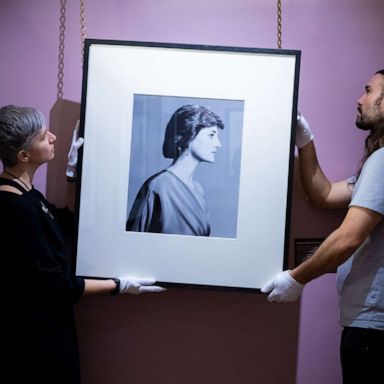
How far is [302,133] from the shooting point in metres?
1.43

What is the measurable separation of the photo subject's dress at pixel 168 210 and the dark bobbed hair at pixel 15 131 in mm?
334

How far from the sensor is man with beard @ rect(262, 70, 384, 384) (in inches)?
48.9

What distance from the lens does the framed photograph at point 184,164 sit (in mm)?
1381

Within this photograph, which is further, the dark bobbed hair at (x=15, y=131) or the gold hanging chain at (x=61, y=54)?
the gold hanging chain at (x=61, y=54)

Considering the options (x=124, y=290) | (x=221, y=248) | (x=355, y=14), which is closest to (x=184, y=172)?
(x=221, y=248)

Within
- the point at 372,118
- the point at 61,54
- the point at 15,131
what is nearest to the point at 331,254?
the point at 372,118

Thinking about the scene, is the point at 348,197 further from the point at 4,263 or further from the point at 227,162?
the point at 4,263

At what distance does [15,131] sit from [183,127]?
45 centimetres

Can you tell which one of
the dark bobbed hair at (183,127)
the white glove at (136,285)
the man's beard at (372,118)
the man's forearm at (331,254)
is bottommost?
the white glove at (136,285)

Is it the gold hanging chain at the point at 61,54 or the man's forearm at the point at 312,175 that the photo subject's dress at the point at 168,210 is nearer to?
the man's forearm at the point at 312,175

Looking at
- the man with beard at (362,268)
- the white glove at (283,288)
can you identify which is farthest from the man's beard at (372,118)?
the white glove at (283,288)

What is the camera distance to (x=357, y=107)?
1481 millimetres

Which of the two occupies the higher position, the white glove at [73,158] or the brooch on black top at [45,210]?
the white glove at [73,158]

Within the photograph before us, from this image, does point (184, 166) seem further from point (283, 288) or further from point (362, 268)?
point (362, 268)
